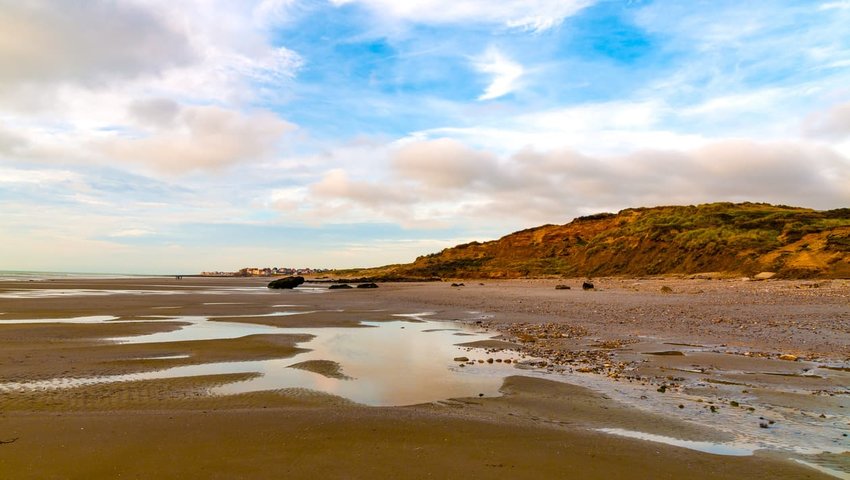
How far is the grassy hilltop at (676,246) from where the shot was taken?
44844mm

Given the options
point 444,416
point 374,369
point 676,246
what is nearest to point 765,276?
point 676,246

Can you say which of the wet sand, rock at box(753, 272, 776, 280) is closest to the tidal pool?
the wet sand

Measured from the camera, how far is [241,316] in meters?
23.3

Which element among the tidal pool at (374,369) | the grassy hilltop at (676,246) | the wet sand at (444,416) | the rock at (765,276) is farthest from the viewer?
the grassy hilltop at (676,246)

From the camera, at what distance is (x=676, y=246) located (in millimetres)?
59375

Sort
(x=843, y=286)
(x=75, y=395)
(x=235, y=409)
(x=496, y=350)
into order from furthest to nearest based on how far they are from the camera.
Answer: (x=843, y=286) < (x=496, y=350) < (x=75, y=395) < (x=235, y=409)

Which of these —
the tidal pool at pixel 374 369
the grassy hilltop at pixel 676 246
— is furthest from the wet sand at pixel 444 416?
the grassy hilltop at pixel 676 246

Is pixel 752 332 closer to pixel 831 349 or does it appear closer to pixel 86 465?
pixel 831 349

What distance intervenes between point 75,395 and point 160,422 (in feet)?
8.40

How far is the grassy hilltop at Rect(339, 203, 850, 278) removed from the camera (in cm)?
4484

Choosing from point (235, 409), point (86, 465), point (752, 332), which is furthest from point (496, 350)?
point (86, 465)

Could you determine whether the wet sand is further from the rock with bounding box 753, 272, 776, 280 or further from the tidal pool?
the rock with bounding box 753, 272, 776, 280

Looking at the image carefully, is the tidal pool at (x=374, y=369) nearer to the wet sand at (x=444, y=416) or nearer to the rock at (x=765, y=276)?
the wet sand at (x=444, y=416)

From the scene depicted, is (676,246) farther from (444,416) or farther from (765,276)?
(444,416)
